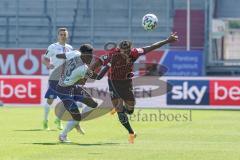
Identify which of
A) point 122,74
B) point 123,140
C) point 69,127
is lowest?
point 123,140

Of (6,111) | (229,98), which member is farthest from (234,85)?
(6,111)

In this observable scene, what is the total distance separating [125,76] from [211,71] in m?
21.6

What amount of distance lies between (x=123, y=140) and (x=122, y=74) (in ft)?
4.54

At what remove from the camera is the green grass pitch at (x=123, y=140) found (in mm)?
12953

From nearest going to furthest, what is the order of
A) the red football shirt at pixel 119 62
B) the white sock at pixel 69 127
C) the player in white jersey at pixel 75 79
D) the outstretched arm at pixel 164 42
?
the outstretched arm at pixel 164 42 < the white sock at pixel 69 127 < the red football shirt at pixel 119 62 < the player in white jersey at pixel 75 79

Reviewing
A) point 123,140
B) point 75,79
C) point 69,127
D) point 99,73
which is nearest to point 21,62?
point 75,79

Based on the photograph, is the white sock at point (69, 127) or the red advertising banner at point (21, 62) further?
the red advertising banner at point (21, 62)

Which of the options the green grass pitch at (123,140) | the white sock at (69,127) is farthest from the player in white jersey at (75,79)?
the green grass pitch at (123,140)

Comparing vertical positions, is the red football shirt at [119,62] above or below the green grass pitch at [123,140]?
above

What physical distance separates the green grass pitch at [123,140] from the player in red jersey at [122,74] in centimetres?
62

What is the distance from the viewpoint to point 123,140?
16.1m

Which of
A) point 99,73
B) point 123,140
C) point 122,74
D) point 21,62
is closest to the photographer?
point 99,73

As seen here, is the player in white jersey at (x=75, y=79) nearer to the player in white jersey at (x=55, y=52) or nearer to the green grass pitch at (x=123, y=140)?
the green grass pitch at (x=123, y=140)

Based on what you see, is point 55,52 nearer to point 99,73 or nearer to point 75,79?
point 75,79
